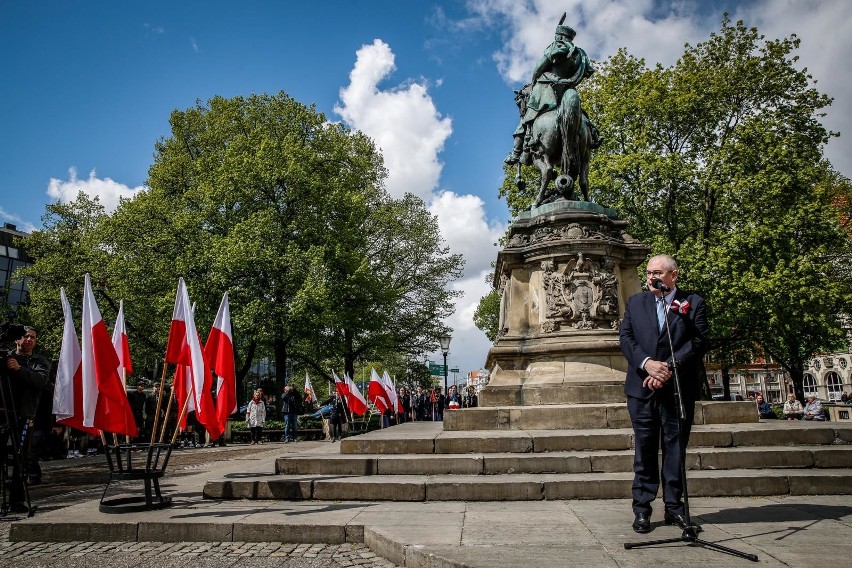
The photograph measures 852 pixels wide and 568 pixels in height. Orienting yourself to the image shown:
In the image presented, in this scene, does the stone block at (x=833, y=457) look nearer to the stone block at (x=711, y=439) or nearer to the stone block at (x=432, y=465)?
the stone block at (x=711, y=439)

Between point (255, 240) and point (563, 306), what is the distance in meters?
17.8

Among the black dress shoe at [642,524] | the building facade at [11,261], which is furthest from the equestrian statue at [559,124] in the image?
the building facade at [11,261]

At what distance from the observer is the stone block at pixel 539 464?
6.62 m

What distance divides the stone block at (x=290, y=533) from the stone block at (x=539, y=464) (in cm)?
217

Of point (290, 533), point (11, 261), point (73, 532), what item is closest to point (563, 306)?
point (290, 533)

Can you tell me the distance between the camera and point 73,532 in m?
5.50

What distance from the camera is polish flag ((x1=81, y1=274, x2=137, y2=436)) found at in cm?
627

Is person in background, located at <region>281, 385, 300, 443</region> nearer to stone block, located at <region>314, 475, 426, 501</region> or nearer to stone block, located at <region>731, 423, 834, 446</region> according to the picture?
stone block, located at <region>314, 475, 426, 501</region>

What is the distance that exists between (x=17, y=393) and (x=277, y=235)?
18893 mm

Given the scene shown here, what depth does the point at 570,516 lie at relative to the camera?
204 inches

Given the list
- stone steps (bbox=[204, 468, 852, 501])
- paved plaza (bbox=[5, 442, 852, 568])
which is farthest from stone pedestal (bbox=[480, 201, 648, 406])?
paved plaza (bbox=[5, 442, 852, 568])

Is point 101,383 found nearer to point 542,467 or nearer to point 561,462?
point 542,467

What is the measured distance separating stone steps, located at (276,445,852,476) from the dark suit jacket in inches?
79.0

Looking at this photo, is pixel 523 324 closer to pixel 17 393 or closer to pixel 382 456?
pixel 382 456
